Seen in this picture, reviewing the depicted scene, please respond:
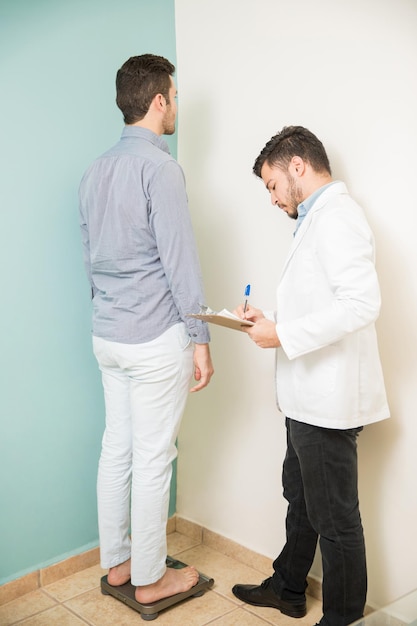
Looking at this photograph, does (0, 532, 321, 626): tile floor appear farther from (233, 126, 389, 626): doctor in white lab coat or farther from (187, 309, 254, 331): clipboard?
(187, 309, 254, 331): clipboard

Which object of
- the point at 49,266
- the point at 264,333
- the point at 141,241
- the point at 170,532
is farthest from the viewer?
the point at 170,532

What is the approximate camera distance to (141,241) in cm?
194

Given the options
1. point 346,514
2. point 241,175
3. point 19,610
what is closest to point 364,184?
point 241,175

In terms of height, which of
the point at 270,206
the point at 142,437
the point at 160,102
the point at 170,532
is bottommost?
the point at 170,532

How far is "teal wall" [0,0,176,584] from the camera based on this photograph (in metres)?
2.07

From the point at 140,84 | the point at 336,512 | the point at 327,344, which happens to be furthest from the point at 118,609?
the point at 140,84

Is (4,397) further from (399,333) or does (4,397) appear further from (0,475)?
(399,333)

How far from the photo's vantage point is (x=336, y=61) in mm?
2002

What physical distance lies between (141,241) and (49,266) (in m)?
0.41

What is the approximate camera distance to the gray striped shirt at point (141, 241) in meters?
1.91

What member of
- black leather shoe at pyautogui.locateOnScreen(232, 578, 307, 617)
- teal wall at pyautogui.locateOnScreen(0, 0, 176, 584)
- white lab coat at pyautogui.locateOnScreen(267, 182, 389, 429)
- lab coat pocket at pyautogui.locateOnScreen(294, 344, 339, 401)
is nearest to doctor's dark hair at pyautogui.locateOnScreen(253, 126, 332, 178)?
white lab coat at pyautogui.locateOnScreen(267, 182, 389, 429)

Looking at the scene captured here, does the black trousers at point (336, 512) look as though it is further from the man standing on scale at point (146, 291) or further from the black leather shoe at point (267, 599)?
the man standing on scale at point (146, 291)

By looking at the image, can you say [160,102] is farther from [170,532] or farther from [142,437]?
[170,532]

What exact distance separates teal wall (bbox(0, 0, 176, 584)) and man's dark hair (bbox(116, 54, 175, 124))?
283mm
